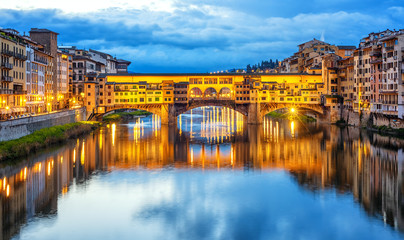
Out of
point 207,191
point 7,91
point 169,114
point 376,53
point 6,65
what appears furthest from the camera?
point 169,114

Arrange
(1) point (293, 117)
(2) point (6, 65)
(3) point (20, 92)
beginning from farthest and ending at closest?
(1) point (293, 117), (3) point (20, 92), (2) point (6, 65)

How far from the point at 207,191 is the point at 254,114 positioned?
38.9 meters

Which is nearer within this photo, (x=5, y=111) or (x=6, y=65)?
(x=6, y=65)

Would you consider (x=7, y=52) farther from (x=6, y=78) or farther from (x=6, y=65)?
(x=6, y=78)

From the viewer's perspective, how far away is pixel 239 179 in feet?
95.1

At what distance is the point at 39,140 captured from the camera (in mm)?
35938

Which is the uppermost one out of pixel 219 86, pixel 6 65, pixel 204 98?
pixel 6 65

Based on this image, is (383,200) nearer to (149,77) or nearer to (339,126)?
(339,126)

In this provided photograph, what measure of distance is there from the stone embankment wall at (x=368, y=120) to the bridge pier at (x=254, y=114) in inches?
406

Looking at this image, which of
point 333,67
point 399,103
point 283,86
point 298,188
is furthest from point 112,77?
point 298,188

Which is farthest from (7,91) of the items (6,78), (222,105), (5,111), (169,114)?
(222,105)

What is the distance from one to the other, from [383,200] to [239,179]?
8427 millimetres

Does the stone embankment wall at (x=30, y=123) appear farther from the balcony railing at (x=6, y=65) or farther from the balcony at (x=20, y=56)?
the balcony at (x=20, y=56)

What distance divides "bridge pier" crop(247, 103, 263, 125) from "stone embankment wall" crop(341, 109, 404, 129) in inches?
406
